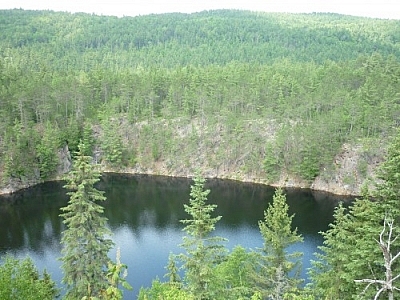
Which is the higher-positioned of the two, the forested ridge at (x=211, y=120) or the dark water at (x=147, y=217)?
the forested ridge at (x=211, y=120)

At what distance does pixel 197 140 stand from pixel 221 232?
3429 centimetres

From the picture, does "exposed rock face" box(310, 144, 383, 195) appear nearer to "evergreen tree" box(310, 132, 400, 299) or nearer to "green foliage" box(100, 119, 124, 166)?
"green foliage" box(100, 119, 124, 166)

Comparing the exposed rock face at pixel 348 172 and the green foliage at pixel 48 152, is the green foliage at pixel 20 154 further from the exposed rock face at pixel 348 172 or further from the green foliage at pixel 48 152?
the exposed rock face at pixel 348 172

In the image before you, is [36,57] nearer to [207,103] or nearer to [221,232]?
[207,103]

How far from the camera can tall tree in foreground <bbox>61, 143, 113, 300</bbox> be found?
25.3m

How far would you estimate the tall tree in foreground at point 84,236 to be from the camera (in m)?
25.3

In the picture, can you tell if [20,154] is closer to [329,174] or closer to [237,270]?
[329,174]

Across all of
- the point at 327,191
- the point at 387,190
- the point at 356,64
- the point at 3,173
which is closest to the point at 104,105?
the point at 3,173

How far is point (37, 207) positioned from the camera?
68250 millimetres

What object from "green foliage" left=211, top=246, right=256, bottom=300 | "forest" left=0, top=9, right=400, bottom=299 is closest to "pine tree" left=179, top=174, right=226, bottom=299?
"green foliage" left=211, top=246, right=256, bottom=300

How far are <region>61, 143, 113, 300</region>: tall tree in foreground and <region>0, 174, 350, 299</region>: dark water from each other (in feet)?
53.7

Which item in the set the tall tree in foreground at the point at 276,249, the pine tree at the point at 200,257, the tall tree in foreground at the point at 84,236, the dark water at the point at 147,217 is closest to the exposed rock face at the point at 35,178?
the dark water at the point at 147,217

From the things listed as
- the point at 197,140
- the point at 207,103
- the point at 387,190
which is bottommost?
the point at 197,140

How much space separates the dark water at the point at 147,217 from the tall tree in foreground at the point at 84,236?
16.4 meters
